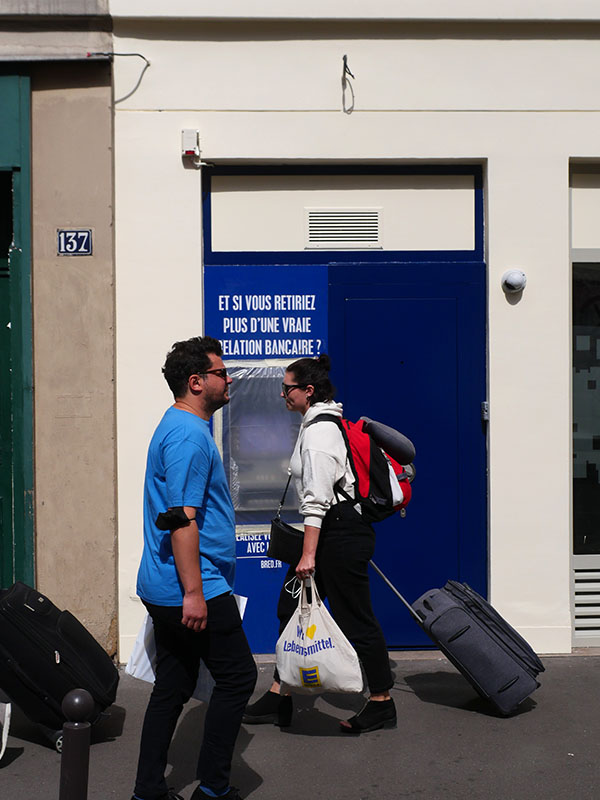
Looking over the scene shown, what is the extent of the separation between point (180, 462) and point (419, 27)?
3.76m

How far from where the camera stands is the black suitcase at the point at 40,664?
187 inches

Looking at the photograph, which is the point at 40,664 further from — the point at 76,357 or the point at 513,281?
the point at 513,281

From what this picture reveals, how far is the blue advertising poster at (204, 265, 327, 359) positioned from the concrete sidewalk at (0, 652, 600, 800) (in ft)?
7.05

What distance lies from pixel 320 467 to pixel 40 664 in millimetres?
1631

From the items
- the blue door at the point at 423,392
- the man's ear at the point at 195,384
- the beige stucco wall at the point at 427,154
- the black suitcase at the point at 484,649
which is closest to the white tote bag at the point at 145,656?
the man's ear at the point at 195,384

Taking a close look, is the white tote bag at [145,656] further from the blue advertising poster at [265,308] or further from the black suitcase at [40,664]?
the blue advertising poster at [265,308]

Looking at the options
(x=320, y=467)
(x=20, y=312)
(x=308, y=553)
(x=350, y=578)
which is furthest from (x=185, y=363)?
(x=20, y=312)

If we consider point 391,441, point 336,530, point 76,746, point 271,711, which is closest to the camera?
point 76,746

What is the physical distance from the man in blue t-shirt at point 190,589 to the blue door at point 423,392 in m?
2.39

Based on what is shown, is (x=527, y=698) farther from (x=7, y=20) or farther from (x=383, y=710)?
(x=7, y=20)

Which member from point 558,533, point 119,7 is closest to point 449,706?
point 558,533

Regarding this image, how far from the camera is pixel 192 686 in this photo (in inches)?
162

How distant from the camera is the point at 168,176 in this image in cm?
625

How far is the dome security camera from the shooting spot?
6.26m
